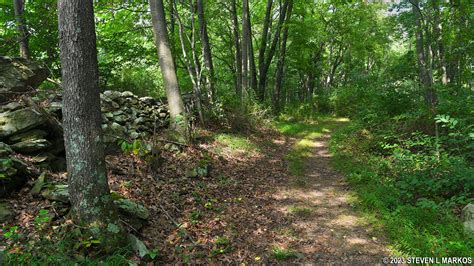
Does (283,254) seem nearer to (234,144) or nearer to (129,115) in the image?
(129,115)

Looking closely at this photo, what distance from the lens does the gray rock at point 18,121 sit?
4.60m

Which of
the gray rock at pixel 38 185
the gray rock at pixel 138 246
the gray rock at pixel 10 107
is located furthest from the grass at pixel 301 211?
the gray rock at pixel 10 107

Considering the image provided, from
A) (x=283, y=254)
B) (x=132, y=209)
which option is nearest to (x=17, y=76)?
(x=132, y=209)

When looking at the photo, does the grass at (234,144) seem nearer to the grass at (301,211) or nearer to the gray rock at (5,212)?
the grass at (301,211)

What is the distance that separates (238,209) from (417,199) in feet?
10.1

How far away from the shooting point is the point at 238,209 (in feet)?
18.0

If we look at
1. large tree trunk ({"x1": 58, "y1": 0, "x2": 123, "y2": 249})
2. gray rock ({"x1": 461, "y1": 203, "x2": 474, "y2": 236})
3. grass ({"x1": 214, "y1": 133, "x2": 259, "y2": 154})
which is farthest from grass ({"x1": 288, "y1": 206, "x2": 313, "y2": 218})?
grass ({"x1": 214, "y1": 133, "x2": 259, "y2": 154})

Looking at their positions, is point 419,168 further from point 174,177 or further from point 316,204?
point 174,177

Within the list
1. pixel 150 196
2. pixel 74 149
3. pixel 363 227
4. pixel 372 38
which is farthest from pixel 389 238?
pixel 372 38

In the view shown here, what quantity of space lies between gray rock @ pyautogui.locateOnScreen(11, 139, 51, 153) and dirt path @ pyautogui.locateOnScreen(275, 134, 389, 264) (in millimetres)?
4220

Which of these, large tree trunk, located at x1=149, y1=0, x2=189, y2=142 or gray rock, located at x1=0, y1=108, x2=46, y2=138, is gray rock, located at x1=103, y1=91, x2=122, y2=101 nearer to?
large tree trunk, located at x1=149, y1=0, x2=189, y2=142

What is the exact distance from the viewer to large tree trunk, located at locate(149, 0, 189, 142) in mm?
7926

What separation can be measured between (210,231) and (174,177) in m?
1.91

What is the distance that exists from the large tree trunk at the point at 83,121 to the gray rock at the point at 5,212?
761mm
